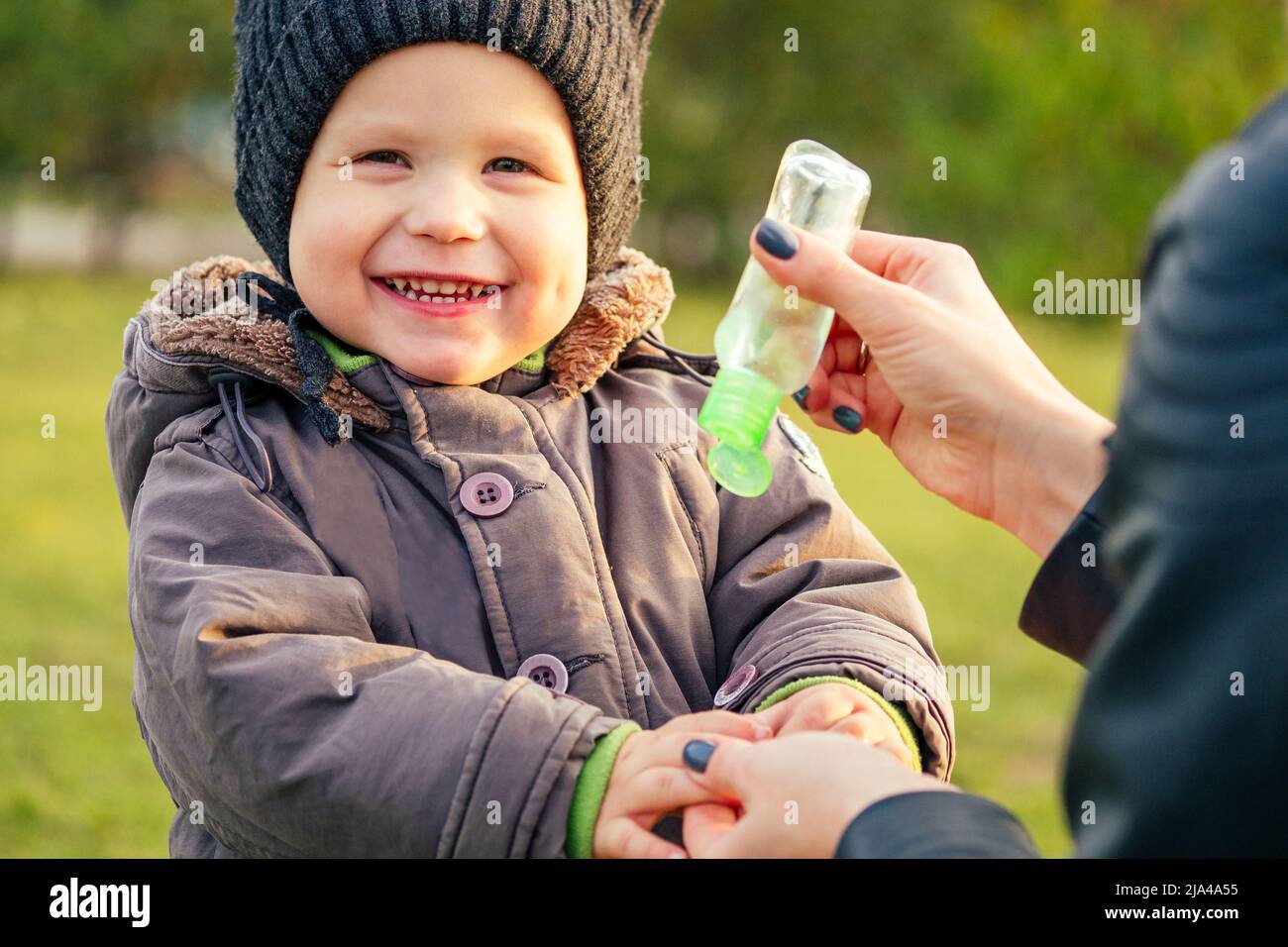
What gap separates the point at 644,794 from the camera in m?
1.53

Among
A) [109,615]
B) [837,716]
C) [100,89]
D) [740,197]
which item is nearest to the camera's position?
[837,716]

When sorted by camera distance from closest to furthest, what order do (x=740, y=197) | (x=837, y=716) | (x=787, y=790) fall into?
(x=787, y=790) → (x=837, y=716) → (x=740, y=197)

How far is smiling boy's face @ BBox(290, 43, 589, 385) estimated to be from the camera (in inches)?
72.1

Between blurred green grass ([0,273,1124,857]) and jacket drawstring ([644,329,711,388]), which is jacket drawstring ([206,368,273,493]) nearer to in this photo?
jacket drawstring ([644,329,711,388])

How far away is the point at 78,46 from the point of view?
14.9m


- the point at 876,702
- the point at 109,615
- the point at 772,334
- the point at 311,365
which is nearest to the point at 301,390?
the point at 311,365

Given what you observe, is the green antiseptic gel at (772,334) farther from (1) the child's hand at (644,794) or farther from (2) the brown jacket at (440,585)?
(1) the child's hand at (644,794)

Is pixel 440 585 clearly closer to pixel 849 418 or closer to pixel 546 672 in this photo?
pixel 546 672

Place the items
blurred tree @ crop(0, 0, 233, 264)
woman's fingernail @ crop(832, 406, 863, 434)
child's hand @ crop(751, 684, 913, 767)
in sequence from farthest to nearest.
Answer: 1. blurred tree @ crop(0, 0, 233, 264)
2. woman's fingernail @ crop(832, 406, 863, 434)
3. child's hand @ crop(751, 684, 913, 767)

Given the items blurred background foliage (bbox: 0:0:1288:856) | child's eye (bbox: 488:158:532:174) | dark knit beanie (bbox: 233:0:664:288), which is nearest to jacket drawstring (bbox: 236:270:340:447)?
dark knit beanie (bbox: 233:0:664:288)

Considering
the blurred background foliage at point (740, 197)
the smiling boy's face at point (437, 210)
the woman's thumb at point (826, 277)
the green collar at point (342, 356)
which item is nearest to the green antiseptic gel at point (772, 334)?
the woman's thumb at point (826, 277)

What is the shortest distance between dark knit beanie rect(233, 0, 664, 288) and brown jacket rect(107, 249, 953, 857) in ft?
0.45

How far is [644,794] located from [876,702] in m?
0.36

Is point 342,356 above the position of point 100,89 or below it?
below
